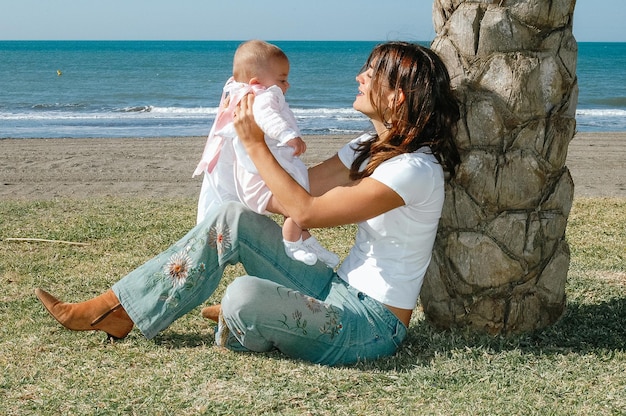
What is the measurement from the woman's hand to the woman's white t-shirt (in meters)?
0.55

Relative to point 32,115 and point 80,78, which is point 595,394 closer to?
point 32,115

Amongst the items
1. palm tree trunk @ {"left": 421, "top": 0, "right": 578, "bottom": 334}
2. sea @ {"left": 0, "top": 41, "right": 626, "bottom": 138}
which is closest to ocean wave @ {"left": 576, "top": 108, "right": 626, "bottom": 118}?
sea @ {"left": 0, "top": 41, "right": 626, "bottom": 138}

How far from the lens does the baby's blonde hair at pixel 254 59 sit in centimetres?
367

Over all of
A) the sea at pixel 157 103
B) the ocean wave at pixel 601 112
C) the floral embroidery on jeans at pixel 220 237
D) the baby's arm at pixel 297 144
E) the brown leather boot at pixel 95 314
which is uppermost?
the baby's arm at pixel 297 144

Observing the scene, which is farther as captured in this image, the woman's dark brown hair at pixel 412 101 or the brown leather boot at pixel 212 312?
the brown leather boot at pixel 212 312

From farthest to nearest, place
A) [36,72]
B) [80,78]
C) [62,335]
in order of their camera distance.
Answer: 1. [36,72]
2. [80,78]
3. [62,335]

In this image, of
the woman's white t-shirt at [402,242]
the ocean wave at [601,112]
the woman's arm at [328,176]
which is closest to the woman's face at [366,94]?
the woman's white t-shirt at [402,242]

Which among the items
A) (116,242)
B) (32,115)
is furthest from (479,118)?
(32,115)

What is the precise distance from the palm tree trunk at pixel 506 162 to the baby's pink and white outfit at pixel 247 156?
0.59 meters

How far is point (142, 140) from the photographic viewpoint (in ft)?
48.4

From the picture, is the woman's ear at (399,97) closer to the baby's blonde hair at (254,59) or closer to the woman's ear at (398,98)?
the woman's ear at (398,98)

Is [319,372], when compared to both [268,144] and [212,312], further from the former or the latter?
[268,144]

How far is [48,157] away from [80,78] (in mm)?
32826

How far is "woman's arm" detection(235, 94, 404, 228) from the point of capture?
9.90ft
